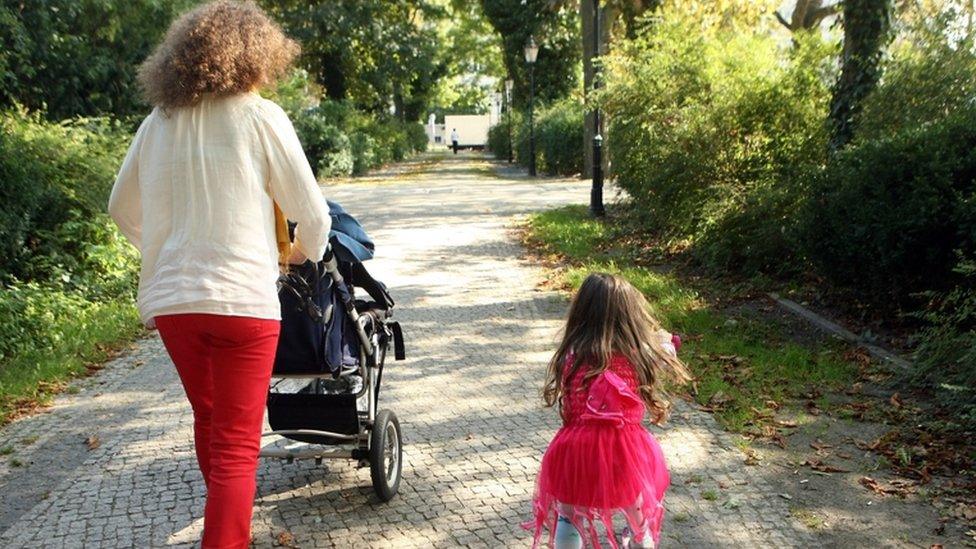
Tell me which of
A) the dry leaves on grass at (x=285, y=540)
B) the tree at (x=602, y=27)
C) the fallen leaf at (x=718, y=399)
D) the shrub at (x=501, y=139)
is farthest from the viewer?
the shrub at (x=501, y=139)

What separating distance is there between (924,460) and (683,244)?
777 cm

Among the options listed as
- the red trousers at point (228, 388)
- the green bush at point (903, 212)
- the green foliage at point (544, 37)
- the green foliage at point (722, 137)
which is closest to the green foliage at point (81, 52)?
the green foliage at point (722, 137)

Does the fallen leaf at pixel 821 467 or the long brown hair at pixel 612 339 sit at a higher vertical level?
the long brown hair at pixel 612 339

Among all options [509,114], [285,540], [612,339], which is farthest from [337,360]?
[509,114]

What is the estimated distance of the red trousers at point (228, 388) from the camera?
9.75ft

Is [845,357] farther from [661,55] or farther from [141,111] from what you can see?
[141,111]

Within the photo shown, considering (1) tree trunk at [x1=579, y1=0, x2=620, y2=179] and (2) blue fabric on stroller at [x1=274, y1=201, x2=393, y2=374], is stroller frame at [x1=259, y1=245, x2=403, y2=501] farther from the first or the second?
(1) tree trunk at [x1=579, y1=0, x2=620, y2=179]

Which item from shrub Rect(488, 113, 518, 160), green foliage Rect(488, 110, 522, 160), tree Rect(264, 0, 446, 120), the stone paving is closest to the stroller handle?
the stone paving

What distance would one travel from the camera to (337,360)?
3963 mm

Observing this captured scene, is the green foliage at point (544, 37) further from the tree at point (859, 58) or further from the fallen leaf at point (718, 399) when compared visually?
the fallen leaf at point (718, 399)

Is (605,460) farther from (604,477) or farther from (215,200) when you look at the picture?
(215,200)

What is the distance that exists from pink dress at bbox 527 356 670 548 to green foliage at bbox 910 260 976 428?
2362 millimetres

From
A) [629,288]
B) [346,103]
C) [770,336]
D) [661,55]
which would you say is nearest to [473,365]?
[770,336]

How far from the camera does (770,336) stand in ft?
24.8
